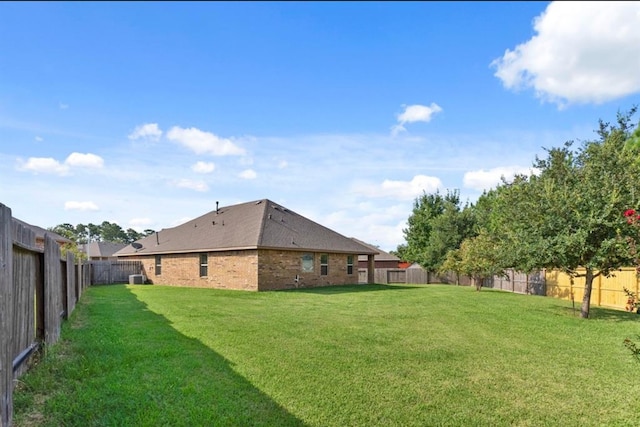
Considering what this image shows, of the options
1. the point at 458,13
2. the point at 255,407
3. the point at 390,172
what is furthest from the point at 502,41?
the point at 390,172

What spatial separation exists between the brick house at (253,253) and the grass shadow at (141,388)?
13.5m

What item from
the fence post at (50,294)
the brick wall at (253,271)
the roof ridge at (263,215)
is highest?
the roof ridge at (263,215)

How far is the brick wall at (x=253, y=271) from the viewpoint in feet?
67.8

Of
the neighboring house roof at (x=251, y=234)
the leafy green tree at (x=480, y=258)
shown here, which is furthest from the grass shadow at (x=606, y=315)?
the neighboring house roof at (x=251, y=234)

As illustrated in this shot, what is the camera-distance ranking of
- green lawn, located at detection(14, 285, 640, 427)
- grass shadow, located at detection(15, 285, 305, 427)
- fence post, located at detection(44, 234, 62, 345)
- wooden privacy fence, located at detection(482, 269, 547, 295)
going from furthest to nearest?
wooden privacy fence, located at detection(482, 269, 547, 295), fence post, located at detection(44, 234, 62, 345), green lawn, located at detection(14, 285, 640, 427), grass shadow, located at detection(15, 285, 305, 427)

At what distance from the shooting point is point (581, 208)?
474 inches

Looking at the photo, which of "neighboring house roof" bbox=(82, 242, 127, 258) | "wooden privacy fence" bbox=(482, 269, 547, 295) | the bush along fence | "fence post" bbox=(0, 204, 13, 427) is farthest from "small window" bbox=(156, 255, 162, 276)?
"neighboring house roof" bbox=(82, 242, 127, 258)

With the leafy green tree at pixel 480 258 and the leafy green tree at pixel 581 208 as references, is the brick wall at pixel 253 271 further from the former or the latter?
the leafy green tree at pixel 581 208

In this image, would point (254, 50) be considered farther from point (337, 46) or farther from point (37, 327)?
point (37, 327)

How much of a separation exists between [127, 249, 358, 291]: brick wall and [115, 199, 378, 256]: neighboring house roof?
46 centimetres

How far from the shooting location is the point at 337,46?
10.7 meters

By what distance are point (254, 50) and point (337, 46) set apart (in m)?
2.13

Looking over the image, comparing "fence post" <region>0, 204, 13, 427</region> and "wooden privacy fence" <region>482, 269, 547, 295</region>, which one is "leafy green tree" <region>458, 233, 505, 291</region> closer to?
"wooden privacy fence" <region>482, 269, 547, 295</region>

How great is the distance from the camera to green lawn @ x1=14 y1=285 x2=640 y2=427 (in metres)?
4.25
